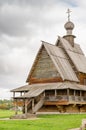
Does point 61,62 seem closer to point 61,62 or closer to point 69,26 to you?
point 61,62

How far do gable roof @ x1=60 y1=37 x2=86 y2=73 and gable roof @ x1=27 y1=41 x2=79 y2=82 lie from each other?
0.92m

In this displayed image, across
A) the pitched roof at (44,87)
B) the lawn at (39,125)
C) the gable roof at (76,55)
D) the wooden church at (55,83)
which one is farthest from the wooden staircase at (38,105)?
the lawn at (39,125)

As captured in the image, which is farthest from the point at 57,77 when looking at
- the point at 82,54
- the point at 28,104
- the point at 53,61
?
the point at 82,54

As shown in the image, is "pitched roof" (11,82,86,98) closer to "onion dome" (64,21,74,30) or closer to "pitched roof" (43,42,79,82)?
"pitched roof" (43,42,79,82)

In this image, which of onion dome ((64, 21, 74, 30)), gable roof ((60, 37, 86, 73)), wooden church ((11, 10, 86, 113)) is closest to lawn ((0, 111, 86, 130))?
wooden church ((11, 10, 86, 113))

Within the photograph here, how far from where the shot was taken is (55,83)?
143 ft

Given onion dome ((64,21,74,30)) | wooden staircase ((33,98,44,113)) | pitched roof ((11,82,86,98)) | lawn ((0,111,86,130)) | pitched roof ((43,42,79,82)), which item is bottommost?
lawn ((0,111,86,130))

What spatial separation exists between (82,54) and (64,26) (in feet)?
18.6

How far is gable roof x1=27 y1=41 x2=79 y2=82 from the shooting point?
43.9m

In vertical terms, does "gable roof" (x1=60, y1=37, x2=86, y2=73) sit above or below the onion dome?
below

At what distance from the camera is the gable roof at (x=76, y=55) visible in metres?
47.8

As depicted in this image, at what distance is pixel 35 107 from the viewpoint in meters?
41.0

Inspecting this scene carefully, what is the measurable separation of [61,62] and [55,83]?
3.47 metres

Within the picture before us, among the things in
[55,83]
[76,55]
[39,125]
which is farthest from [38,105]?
[39,125]
